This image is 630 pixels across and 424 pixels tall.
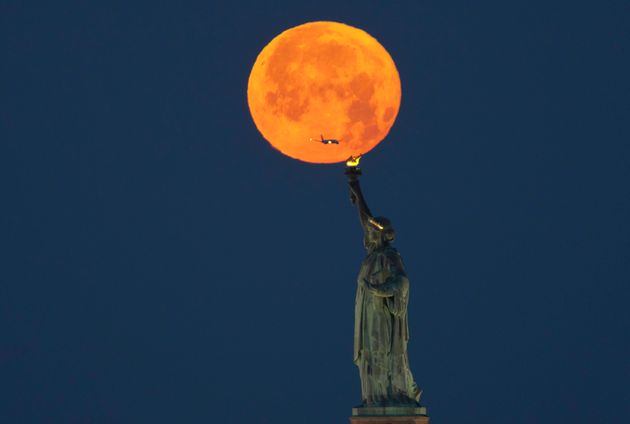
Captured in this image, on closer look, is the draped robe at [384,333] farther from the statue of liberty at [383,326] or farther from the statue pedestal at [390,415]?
the statue pedestal at [390,415]

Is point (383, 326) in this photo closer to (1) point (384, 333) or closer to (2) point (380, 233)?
(1) point (384, 333)

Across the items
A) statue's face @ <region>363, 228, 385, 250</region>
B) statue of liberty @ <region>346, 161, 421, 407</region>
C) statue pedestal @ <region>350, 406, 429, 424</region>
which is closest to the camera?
statue pedestal @ <region>350, 406, 429, 424</region>

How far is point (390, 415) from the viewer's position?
115 feet

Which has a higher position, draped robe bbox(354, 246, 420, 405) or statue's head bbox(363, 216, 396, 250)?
statue's head bbox(363, 216, 396, 250)

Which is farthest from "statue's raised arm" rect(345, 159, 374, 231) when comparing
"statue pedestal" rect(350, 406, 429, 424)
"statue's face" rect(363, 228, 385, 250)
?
"statue pedestal" rect(350, 406, 429, 424)

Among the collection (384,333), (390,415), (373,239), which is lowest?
(390,415)

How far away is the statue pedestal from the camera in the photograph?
3500 cm

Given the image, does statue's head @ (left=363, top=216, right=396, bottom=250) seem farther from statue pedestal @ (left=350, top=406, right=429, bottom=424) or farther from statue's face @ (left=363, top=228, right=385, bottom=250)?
statue pedestal @ (left=350, top=406, right=429, bottom=424)

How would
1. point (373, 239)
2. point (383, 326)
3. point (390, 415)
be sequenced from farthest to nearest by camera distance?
1. point (373, 239)
2. point (383, 326)
3. point (390, 415)

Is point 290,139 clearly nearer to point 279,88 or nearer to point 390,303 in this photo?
point 279,88

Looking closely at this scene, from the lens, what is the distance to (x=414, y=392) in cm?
3566

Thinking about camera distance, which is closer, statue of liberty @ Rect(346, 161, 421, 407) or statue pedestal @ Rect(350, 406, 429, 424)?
statue pedestal @ Rect(350, 406, 429, 424)

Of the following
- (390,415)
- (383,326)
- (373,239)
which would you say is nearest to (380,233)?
(373,239)

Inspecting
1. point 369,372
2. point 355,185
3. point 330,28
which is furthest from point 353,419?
point 330,28
